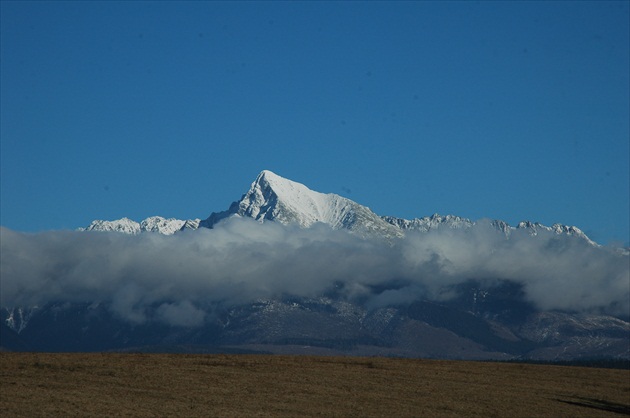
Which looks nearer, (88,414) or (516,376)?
(88,414)

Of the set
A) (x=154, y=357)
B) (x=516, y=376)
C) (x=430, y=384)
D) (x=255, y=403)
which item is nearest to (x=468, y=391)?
(x=430, y=384)

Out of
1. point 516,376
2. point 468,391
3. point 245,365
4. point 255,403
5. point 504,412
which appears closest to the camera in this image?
point 255,403

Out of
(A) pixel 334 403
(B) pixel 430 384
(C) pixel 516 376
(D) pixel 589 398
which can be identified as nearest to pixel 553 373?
(C) pixel 516 376

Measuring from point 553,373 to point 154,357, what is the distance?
1762 inches

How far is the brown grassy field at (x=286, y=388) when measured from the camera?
68062 millimetres

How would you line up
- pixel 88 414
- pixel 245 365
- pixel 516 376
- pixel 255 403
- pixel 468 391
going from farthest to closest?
pixel 516 376, pixel 245 365, pixel 468 391, pixel 255 403, pixel 88 414

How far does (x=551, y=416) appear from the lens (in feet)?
257

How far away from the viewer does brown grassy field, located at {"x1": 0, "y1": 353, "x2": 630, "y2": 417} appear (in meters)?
68.1

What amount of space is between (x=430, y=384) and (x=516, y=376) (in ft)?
54.9

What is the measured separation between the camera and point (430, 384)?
90.1 metres

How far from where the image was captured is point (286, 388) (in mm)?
81312

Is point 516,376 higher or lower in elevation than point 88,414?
higher

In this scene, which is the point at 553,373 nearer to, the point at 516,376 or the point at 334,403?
the point at 516,376

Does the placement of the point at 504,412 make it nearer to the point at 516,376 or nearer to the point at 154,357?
the point at 516,376
